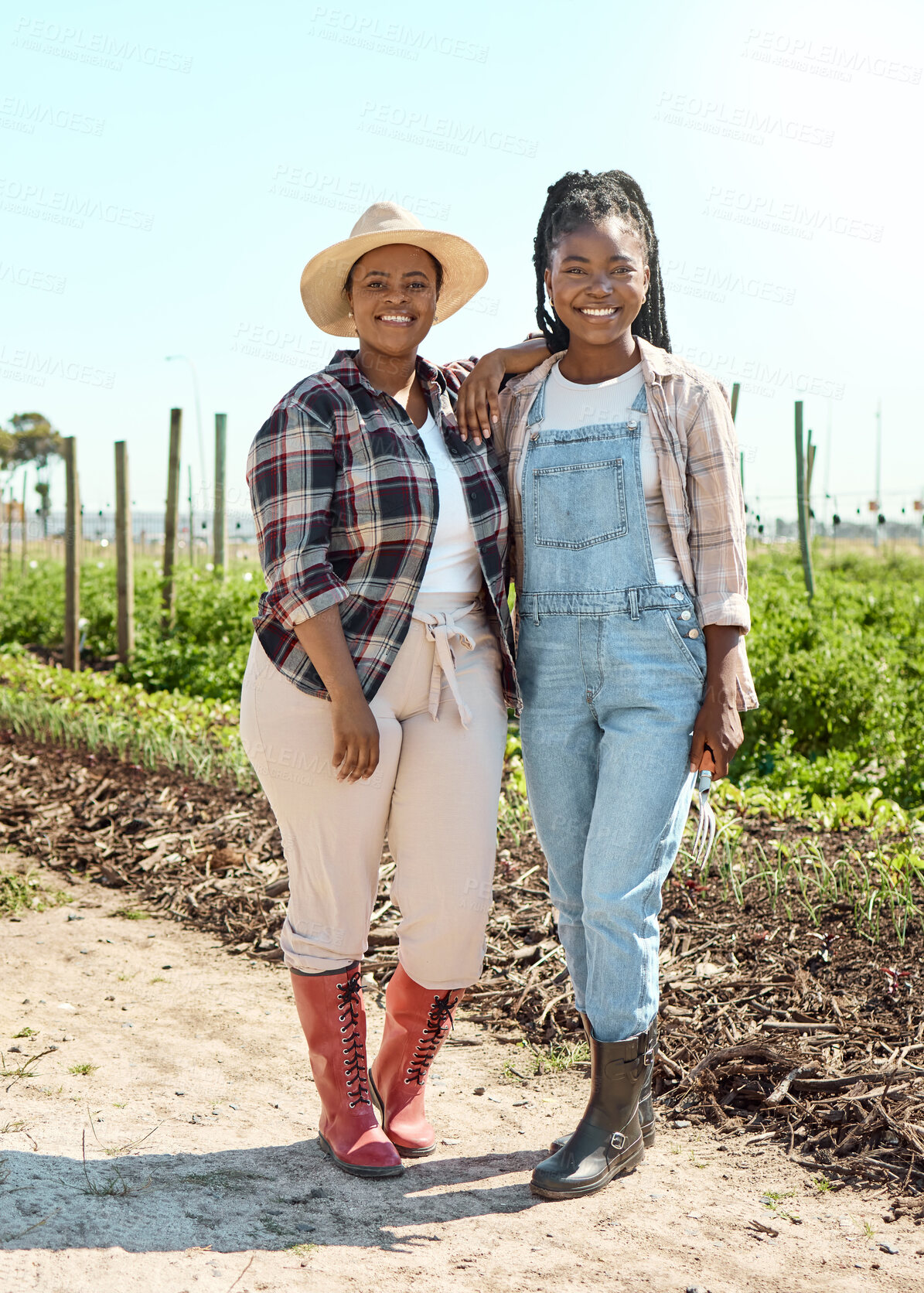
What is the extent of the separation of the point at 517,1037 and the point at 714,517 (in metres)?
1.71

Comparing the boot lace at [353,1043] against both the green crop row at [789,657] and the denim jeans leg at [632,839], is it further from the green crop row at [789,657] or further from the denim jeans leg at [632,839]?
the green crop row at [789,657]

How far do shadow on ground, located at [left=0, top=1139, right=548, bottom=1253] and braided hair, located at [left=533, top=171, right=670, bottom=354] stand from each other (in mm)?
1964

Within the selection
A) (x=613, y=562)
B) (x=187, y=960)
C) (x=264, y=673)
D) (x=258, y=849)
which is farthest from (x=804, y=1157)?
(x=258, y=849)

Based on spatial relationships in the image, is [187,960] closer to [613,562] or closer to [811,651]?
[613,562]

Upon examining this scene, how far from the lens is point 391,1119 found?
272 centimetres

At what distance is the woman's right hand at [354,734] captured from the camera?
2.41 m

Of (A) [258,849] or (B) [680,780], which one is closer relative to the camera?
(B) [680,780]

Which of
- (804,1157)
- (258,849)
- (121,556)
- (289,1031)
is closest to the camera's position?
(804,1157)

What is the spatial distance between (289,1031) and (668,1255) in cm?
149

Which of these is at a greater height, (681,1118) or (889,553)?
(889,553)

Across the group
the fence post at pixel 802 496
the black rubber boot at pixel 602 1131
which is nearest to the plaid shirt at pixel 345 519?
the black rubber boot at pixel 602 1131

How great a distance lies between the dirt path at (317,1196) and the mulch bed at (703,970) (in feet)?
0.47

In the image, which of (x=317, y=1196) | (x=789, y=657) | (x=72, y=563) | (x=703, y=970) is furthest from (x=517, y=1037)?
(x=72, y=563)

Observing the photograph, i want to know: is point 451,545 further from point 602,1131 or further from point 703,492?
point 602,1131
